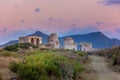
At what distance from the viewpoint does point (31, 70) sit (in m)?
18.5

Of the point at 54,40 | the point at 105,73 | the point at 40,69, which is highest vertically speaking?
the point at 54,40

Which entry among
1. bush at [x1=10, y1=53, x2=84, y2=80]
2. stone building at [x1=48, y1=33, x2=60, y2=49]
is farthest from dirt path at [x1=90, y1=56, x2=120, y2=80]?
stone building at [x1=48, y1=33, x2=60, y2=49]

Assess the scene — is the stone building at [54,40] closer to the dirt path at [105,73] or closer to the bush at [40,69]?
the dirt path at [105,73]

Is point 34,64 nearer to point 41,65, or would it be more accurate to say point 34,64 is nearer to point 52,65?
point 41,65

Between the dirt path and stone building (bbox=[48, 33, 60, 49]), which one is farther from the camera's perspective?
stone building (bbox=[48, 33, 60, 49])

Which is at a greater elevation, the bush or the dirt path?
the bush

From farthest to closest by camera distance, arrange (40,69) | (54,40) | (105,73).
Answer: (54,40)
(105,73)
(40,69)

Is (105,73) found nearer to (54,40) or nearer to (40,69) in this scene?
(40,69)

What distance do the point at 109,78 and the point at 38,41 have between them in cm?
11583

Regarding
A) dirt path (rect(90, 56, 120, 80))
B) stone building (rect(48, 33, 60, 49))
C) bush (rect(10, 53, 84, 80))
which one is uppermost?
stone building (rect(48, 33, 60, 49))

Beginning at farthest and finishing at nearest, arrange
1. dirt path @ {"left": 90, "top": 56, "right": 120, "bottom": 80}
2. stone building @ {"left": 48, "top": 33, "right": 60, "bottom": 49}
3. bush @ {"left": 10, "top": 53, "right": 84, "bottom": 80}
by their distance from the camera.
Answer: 1. stone building @ {"left": 48, "top": 33, "right": 60, "bottom": 49}
2. dirt path @ {"left": 90, "top": 56, "right": 120, "bottom": 80}
3. bush @ {"left": 10, "top": 53, "right": 84, "bottom": 80}

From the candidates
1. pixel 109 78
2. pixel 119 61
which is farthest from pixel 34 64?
pixel 119 61

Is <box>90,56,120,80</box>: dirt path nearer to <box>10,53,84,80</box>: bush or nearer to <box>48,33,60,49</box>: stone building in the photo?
<box>10,53,84,80</box>: bush

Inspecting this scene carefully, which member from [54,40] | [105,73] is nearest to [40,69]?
[105,73]
